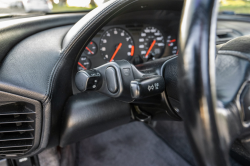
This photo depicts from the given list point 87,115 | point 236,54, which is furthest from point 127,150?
point 236,54

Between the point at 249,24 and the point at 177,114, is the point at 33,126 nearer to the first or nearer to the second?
the point at 177,114

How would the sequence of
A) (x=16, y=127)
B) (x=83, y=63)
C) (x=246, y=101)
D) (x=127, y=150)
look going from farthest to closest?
(x=127, y=150) → (x=83, y=63) → (x=16, y=127) → (x=246, y=101)

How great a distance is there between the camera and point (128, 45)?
5.05 ft

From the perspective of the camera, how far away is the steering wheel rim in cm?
38

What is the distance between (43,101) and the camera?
797 millimetres

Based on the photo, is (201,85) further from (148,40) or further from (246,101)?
(148,40)

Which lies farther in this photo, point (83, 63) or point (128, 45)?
point (128, 45)

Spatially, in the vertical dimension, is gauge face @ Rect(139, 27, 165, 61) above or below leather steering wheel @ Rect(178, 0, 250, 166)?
below

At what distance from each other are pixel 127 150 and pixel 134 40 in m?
0.95

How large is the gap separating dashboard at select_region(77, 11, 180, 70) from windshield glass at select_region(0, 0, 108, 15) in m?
0.21

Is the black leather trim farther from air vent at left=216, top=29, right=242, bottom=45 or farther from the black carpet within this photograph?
air vent at left=216, top=29, right=242, bottom=45

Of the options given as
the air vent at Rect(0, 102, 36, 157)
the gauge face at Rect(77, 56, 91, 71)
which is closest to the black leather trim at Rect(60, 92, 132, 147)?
the air vent at Rect(0, 102, 36, 157)

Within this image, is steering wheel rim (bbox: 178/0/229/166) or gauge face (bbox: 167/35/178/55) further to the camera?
gauge face (bbox: 167/35/178/55)

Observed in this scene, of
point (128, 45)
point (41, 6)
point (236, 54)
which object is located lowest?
point (128, 45)
